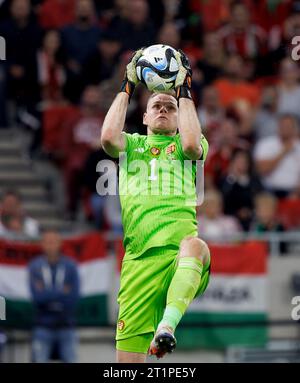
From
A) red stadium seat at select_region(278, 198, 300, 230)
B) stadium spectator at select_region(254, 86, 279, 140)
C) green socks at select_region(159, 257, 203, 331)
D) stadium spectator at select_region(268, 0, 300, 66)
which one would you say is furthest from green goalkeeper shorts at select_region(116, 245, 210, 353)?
stadium spectator at select_region(268, 0, 300, 66)

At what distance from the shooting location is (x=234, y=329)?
55.1 feet

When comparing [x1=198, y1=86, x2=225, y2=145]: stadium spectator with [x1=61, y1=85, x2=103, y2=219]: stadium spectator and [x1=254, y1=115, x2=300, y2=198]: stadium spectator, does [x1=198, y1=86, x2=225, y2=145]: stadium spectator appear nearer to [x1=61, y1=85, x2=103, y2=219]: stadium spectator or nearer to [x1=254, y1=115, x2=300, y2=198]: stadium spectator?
[x1=254, y1=115, x2=300, y2=198]: stadium spectator

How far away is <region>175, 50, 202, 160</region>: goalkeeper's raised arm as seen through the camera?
409 inches

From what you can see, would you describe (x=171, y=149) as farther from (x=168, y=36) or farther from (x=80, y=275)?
(x=168, y=36)

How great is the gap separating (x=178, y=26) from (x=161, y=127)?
9.50 meters

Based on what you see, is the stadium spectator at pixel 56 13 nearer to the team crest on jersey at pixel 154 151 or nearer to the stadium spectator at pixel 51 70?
the stadium spectator at pixel 51 70

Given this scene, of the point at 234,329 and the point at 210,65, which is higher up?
the point at 210,65

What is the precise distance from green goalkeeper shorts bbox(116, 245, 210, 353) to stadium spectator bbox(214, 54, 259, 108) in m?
8.68

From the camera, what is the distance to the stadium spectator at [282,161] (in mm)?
17984

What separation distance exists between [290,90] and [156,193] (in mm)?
8741

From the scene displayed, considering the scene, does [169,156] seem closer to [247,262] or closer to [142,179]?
[142,179]
